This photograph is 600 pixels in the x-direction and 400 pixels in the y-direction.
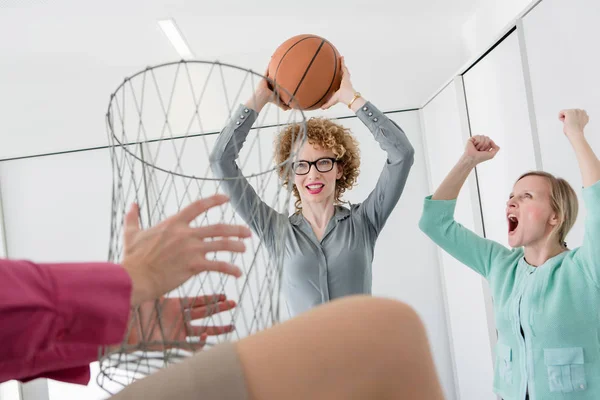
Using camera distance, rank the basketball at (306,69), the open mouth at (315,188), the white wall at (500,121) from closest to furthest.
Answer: the basketball at (306,69), the open mouth at (315,188), the white wall at (500,121)

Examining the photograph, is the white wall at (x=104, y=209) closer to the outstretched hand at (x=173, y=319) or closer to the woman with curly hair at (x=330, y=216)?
the woman with curly hair at (x=330, y=216)

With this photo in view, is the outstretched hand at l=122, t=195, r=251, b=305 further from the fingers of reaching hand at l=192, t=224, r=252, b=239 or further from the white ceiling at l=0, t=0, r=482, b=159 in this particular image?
the white ceiling at l=0, t=0, r=482, b=159

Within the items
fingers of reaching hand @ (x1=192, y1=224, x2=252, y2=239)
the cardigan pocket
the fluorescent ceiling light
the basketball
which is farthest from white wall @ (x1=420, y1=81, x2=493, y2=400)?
fingers of reaching hand @ (x1=192, y1=224, x2=252, y2=239)

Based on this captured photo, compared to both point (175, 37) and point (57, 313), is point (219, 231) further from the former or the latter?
point (175, 37)

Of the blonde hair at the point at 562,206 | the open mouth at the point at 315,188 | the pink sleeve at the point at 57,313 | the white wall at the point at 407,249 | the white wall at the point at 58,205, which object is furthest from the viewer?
the white wall at the point at 58,205

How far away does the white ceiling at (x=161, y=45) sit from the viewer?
10.9 feet

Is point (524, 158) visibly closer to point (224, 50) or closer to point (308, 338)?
point (224, 50)

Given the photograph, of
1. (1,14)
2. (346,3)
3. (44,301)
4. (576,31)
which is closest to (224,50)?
(346,3)

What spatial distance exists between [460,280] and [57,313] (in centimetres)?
376

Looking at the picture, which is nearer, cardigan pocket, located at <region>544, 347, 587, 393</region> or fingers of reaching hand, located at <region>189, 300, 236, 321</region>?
fingers of reaching hand, located at <region>189, 300, 236, 321</region>

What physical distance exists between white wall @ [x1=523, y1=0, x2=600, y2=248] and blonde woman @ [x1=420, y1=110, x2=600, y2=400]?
0.28 meters

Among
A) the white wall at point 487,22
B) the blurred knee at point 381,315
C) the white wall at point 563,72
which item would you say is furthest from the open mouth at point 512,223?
the blurred knee at point 381,315

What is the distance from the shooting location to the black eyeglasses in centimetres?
222

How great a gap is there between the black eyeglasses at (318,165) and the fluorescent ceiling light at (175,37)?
63.2 inches
